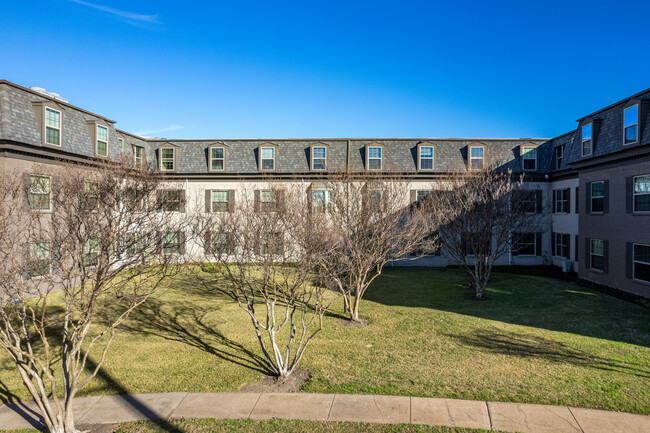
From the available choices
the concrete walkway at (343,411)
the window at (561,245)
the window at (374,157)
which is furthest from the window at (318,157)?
the concrete walkway at (343,411)

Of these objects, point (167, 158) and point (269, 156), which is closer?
point (269, 156)

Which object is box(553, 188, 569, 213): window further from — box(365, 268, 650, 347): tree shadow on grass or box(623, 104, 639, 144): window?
box(623, 104, 639, 144): window

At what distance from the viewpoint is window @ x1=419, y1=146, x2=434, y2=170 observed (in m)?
28.1

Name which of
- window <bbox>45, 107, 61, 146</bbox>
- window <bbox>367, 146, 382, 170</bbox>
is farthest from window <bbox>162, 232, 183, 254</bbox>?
window <bbox>367, 146, 382, 170</bbox>

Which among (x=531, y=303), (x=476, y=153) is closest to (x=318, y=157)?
(x=476, y=153)

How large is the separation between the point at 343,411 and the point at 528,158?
26.6 metres

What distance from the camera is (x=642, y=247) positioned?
16922 mm

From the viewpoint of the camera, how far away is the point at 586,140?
20.6 meters

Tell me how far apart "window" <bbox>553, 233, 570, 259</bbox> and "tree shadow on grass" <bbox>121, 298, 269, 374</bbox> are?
913 inches

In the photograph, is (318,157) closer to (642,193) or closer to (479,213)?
(479,213)

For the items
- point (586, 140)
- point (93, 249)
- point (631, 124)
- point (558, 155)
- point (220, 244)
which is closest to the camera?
point (93, 249)

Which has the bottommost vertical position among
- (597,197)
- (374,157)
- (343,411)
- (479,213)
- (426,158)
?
(343,411)

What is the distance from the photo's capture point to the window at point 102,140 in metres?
22.0

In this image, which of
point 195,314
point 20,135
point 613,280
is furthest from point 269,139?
point 613,280
